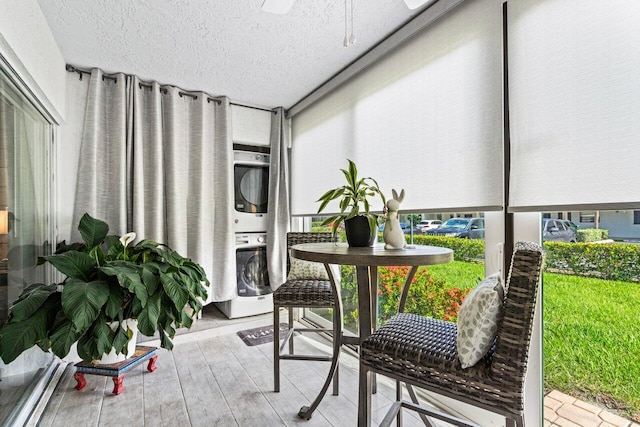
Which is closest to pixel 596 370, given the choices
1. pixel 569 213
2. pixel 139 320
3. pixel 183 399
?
pixel 569 213

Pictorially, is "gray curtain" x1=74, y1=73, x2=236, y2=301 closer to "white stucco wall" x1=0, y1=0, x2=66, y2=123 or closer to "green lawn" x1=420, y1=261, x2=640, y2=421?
"white stucco wall" x1=0, y1=0, x2=66, y2=123

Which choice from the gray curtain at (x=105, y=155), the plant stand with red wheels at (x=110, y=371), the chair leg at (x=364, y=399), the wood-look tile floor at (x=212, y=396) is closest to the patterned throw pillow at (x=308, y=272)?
the wood-look tile floor at (x=212, y=396)

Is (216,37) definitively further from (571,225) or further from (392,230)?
(571,225)

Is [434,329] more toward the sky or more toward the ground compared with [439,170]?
more toward the ground

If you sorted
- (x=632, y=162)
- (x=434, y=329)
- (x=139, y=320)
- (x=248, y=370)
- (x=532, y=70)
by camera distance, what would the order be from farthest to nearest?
(x=248, y=370) → (x=139, y=320) → (x=532, y=70) → (x=434, y=329) → (x=632, y=162)

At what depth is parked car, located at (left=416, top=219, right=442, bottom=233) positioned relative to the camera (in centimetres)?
204

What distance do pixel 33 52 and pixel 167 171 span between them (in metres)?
1.31

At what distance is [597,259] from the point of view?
4.40ft

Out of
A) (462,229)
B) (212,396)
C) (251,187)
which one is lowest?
(212,396)

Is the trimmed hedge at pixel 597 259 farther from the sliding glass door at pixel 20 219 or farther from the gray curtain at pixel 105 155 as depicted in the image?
the gray curtain at pixel 105 155

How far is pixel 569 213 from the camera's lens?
4.56 feet

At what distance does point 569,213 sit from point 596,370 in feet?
2.28

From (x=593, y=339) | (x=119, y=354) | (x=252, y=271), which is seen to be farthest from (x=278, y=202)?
(x=593, y=339)

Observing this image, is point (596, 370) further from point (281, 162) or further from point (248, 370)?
point (281, 162)
